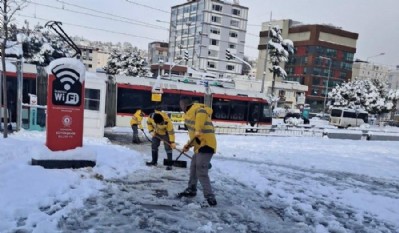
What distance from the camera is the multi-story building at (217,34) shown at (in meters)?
80.8

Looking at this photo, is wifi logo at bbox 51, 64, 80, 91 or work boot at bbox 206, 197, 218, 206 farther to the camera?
wifi logo at bbox 51, 64, 80, 91

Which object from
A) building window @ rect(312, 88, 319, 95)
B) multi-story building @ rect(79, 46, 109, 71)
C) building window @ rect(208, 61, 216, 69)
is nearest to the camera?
building window @ rect(208, 61, 216, 69)

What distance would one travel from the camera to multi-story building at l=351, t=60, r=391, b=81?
128 metres

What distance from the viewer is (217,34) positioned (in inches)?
3223

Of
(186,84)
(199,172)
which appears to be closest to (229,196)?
(199,172)

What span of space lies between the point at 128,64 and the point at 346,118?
32.5m

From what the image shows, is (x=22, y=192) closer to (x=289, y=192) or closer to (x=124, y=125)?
(x=289, y=192)

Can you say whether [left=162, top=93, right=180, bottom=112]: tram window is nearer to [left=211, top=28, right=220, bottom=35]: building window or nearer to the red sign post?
the red sign post

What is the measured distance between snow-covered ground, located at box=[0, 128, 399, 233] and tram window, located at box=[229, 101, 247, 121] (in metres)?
14.5

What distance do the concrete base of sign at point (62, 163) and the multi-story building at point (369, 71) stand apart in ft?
428

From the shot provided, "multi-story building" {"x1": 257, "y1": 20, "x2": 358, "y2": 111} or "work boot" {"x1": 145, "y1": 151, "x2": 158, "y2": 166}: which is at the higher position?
"multi-story building" {"x1": 257, "y1": 20, "x2": 358, "y2": 111}

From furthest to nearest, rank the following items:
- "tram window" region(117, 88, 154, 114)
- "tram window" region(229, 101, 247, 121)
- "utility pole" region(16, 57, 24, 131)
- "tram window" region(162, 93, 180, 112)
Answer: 1. "tram window" region(229, 101, 247, 121)
2. "tram window" region(162, 93, 180, 112)
3. "tram window" region(117, 88, 154, 114)
4. "utility pole" region(16, 57, 24, 131)

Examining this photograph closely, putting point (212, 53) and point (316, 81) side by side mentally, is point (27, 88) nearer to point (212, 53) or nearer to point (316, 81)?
point (212, 53)

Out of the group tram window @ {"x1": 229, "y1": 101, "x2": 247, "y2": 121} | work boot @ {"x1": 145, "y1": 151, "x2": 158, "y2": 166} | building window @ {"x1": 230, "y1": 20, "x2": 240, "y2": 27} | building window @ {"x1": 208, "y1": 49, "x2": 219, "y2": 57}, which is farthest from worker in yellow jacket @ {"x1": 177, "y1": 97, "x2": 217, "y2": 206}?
building window @ {"x1": 230, "y1": 20, "x2": 240, "y2": 27}
